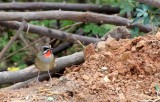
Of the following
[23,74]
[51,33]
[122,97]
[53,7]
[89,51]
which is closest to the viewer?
[122,97]

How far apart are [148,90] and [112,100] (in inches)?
12.0

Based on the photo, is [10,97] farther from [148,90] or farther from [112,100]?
[148,90]

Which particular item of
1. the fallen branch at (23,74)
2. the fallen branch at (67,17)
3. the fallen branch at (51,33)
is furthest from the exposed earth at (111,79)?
the fallen branch at (51,33)

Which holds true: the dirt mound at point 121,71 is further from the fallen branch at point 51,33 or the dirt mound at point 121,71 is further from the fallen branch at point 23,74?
the fallen branch at point 51,33

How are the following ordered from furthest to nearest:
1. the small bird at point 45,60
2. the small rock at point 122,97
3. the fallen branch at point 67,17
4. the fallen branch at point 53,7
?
1. the fallen branch at point 53,7
2. the fallen branch at point 67,17
3. the small bird at point 45,60
4. the small rock at point 122,97

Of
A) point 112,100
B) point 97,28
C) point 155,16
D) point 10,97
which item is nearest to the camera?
point 112,100

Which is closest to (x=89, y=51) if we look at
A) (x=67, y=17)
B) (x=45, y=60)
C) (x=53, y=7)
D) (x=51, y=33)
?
(x=45, y=60)

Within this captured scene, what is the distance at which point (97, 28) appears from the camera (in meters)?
7.10

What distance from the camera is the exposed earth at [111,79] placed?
128 inches

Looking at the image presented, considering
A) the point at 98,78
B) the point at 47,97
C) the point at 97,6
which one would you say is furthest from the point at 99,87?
the point at 97,6

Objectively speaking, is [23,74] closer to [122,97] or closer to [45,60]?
[45,60]

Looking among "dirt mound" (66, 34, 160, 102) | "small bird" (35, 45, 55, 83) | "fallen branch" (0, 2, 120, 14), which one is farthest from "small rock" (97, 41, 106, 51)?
"fallen branch" (0, 2, 120, 14)

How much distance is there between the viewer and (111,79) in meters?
3.47

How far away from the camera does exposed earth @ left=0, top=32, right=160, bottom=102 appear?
3.25 m
